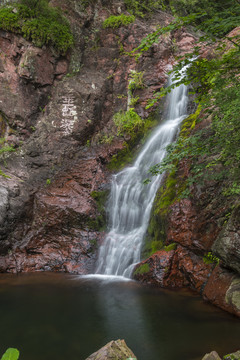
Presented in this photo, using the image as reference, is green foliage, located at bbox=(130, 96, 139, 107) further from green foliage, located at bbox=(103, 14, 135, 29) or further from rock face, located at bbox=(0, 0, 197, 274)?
green foliage, located at bbox=(103, 14, 135, 29)

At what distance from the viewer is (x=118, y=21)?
13664mm

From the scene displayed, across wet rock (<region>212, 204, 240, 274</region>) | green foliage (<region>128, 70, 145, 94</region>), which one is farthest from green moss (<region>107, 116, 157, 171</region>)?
wet rock (<region>212, 204, 240, 274</region>)

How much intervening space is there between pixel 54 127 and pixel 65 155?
51.4 inches

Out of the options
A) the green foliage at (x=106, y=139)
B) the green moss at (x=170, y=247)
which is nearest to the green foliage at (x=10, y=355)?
the green moss at (x=170, y=247)

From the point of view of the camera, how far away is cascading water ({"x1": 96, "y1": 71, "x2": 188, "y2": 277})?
324 inches

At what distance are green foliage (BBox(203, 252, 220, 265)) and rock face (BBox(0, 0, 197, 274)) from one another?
3613 mm

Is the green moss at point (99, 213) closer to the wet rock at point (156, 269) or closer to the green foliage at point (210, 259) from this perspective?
the wet rock at point (156, 269)

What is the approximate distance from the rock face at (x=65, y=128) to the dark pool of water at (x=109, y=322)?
207 cm

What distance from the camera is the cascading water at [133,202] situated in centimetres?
823

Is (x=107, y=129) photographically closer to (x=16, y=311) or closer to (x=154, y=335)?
(x=16, y=311)

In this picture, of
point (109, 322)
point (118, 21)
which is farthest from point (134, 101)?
point (109, 322)

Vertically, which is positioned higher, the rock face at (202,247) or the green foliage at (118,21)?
the green foliage at (118,21)

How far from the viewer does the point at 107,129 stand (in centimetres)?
1191

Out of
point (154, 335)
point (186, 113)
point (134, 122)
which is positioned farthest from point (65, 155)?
point (154, 335)
